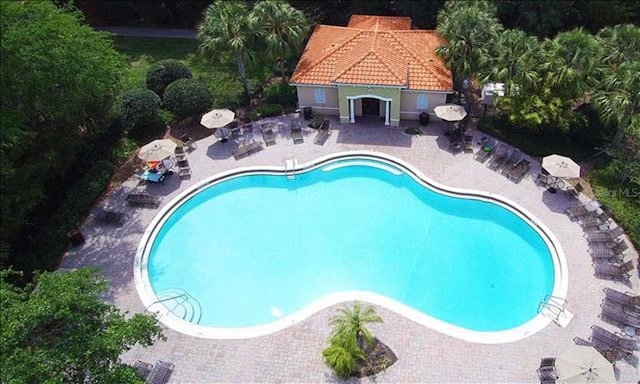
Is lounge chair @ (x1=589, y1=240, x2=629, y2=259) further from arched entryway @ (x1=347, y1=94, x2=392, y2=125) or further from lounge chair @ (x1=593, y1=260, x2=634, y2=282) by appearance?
arched entryway @ (x1=347, y1=94, x2=392, y2=125)

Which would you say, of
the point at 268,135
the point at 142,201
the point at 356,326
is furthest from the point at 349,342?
the point at 268,135

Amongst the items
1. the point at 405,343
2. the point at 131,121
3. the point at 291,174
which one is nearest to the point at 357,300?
the point at 405,343

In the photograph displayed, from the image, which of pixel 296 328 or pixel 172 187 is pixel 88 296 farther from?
pixel 172 187

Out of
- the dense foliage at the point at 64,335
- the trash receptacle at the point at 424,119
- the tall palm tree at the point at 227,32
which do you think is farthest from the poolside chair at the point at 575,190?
the dense foliage at the point at 64,335

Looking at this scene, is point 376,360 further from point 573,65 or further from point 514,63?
point 573,65

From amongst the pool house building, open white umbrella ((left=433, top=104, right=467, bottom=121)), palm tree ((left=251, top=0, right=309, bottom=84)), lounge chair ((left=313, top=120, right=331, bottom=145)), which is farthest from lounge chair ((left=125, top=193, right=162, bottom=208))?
open white umbrella ((left=433, top=104, right=467, bottom=121))

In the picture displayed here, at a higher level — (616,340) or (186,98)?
(186,98)
